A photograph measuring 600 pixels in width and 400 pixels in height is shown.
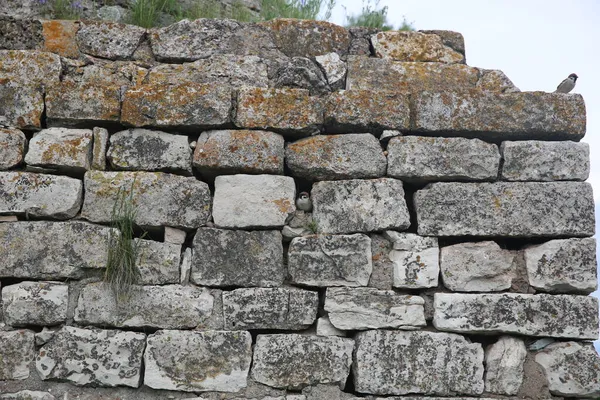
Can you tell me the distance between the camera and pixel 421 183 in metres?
3.46

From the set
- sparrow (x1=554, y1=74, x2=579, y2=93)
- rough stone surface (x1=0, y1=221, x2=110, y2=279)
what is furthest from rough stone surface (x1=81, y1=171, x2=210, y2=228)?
sparrow (x1=554, y1=74, x2=579, y2=93)

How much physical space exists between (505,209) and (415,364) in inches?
38.9

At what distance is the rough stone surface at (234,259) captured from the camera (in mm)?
3248

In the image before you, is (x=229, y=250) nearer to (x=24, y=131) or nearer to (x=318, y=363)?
(x=318, y=363)

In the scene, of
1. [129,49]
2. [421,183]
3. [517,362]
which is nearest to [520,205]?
[421,183]

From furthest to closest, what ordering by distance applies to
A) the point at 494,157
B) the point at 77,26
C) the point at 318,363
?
the point at 77,26
the point at 494,157
the point at 318,363

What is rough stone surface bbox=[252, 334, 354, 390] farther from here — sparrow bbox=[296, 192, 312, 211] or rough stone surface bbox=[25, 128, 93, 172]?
rough stone surface bbox=[25, 128, 93, 172]

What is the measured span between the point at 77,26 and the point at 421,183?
2.26m

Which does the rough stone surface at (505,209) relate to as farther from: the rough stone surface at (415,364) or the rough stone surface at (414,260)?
the rough stone surface at (415,364)

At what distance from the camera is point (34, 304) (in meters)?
3.16

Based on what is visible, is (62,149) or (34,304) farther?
(62,149)

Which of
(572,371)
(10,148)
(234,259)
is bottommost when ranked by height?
(572,371)

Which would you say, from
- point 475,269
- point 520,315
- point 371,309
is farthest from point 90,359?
point 520,315

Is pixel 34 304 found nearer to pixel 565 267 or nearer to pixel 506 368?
pixel 506 368
